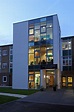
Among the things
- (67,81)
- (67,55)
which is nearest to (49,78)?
(67,81)

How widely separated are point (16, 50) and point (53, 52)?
7420 mm

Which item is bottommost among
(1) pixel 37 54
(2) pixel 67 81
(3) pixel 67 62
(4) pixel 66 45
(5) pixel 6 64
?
(2) pixel 67 81

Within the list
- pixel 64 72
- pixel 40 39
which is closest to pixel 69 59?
pixel 64 72

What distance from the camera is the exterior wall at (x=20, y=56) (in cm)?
3828

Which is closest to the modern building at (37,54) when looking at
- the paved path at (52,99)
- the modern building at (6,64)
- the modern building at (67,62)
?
the modern building at (67,62)

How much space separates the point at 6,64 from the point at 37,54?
2007cm

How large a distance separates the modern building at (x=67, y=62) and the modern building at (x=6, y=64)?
1353cm

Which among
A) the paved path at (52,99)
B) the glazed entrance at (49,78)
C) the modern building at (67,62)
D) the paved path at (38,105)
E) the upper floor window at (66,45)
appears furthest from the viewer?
the upper floor window at (66,45)

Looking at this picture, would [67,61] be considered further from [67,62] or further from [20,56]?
[20,56]

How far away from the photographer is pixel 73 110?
45.6 feet

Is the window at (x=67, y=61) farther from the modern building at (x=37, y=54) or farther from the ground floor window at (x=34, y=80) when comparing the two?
the ground floor window at (x=34, y=80)

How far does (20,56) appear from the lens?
39.3m

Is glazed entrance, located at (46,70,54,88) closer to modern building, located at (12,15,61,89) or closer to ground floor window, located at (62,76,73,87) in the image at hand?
modern building, located at (12,15,61,89)

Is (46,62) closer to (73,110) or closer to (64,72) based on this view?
(64,72)
